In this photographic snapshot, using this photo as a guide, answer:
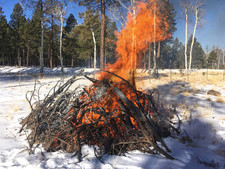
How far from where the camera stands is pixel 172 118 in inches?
169

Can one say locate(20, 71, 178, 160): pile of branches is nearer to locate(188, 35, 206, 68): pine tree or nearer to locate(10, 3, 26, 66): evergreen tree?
locate(10, 3, 26, 66): evergreen tree

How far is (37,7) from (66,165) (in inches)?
692

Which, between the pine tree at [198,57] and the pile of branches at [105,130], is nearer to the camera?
the pile of branches at [105,130]

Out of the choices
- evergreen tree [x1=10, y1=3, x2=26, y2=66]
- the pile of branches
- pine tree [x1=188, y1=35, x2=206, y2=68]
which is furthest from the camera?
pine tree [x1=188, y1=35, x2=206, y2=68]

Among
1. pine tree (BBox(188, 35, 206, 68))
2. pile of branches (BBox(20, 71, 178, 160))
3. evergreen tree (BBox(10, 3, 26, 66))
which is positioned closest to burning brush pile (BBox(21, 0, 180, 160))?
pile of branches (BBox(20, 71, 178, 160))

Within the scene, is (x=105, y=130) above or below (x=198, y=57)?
below

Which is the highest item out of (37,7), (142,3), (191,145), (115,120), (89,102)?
(37,7)

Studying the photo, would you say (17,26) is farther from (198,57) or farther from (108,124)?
(198,57)

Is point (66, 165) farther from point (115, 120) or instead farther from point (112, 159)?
point (115, 120)

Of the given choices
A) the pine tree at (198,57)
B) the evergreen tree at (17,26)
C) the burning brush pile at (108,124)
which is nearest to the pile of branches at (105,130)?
the burning brush pile at (108,124)


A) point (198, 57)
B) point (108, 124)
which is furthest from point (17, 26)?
point (198, 57)

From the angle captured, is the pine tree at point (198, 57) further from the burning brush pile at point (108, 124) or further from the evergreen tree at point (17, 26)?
the burning brush pile at point (108, 124)

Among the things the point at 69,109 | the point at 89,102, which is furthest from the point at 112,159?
the point at 69,109

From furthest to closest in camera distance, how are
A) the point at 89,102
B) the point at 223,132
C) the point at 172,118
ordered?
the point at 172,118
the point at 223,132
the point at 89,102
